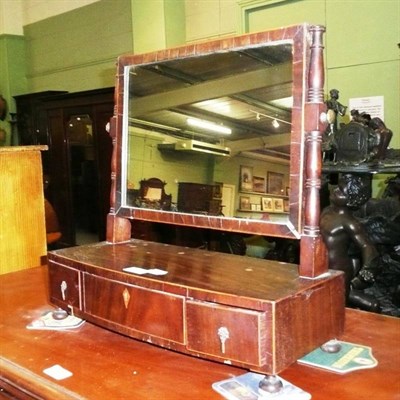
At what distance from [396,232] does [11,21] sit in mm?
4717

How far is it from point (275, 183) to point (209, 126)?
23cm

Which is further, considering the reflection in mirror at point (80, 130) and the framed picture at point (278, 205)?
the reflection in mirror at point (80, 130)

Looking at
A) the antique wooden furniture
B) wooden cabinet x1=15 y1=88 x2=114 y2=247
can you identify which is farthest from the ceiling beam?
wooden cabinet x1=15 y1=88 x2=114 y2=247

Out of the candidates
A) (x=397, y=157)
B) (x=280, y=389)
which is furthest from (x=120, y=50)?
(x=280, y=389)

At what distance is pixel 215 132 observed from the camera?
115 cm

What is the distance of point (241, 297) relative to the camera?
2.69ft

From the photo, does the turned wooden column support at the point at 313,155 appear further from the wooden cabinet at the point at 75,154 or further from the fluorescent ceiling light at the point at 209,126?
the wooden cabinet at the point at 75,154

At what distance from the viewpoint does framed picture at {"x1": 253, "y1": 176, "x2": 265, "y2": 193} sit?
1.05m

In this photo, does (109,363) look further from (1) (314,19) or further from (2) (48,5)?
(2) (48,5)

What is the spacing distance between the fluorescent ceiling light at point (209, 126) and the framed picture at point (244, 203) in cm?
16

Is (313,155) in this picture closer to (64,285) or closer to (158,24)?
(64,285)

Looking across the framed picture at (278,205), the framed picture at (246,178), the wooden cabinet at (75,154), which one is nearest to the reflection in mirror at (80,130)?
the wooden cabinet at (75,154)

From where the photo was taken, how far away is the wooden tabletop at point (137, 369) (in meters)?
0.84

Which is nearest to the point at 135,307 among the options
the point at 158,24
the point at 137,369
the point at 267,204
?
the point at 137,369
